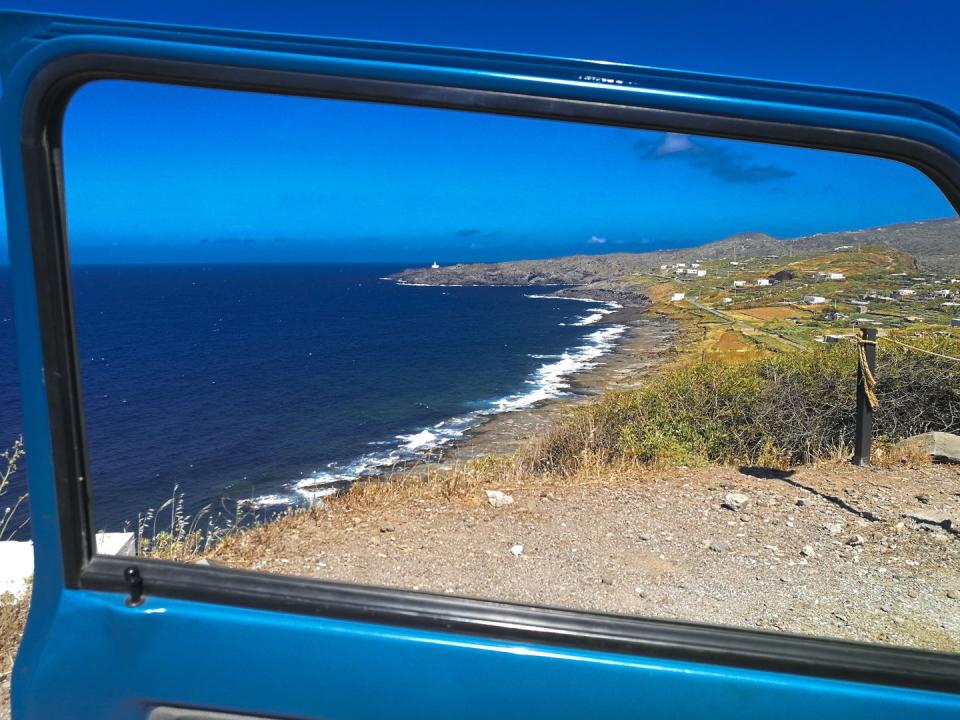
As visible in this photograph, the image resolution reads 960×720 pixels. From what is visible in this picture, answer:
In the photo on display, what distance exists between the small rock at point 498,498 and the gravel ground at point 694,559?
49 cm

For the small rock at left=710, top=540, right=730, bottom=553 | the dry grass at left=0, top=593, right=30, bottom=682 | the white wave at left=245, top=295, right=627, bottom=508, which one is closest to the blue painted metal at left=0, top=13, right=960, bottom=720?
the small rock at left=710, top=540, right=730, bottom=553

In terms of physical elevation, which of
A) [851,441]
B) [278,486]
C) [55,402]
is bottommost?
[278,486]

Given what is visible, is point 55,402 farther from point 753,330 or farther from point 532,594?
point 753,330

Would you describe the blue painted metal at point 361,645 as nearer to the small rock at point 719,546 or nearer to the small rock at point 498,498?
the small rock at point 719,546

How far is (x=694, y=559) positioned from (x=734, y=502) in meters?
0.74

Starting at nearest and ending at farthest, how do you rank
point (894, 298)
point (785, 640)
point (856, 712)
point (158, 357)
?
point (856, 712) < point (785, 640) < point (894, 298) < point (158, 357)

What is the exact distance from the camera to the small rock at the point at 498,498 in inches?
147

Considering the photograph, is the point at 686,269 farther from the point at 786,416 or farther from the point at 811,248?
the point at 786,416

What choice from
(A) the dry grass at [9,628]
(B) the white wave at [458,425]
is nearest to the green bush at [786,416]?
(B) the white wave at [458,425]

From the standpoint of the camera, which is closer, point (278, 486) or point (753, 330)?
point (753, 330)

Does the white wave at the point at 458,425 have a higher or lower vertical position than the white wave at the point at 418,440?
higher

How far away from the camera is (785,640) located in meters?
1.08

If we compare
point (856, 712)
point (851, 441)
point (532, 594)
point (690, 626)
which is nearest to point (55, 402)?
point (690, 626)

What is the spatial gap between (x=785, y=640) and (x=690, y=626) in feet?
0.49
